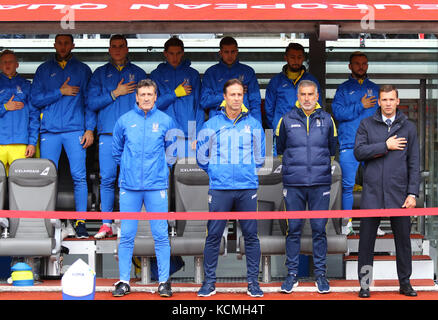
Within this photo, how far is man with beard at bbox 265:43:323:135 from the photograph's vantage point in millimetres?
7102

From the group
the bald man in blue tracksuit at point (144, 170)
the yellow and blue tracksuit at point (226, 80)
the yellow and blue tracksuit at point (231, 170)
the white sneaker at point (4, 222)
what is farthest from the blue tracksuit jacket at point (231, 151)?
the white sneaker at point (4, 222)

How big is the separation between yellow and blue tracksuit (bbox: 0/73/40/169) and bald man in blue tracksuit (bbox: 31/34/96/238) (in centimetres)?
11

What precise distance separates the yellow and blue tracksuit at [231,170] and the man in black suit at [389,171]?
36.1 inches

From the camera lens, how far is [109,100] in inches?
280

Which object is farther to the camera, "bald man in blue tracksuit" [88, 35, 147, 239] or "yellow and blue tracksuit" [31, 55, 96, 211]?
"yellow and blue tracksuit" [31, 55, 96, 211]

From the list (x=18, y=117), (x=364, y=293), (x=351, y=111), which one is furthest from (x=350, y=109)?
(x=18, y=117)
